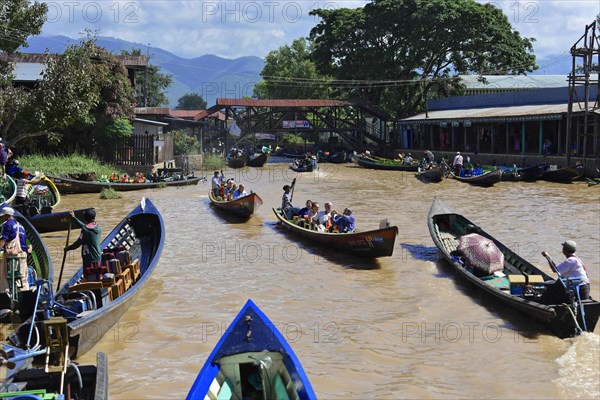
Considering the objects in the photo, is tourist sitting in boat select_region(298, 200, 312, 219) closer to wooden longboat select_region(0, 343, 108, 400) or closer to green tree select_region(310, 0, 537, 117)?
wooden longboat select_region(0, 343, 108, 400)

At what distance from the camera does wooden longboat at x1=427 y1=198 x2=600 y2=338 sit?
884cm

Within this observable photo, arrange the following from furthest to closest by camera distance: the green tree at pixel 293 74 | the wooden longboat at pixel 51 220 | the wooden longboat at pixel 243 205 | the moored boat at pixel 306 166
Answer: the green tree at pixel 293 74 → the moored boat at pixel 306 166 → the wooden longboat at pixel 243 205 → the wooden longboat at pixel 51 220

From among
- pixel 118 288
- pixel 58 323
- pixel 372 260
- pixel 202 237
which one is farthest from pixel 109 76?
pixel 58 323

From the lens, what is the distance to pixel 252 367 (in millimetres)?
5984

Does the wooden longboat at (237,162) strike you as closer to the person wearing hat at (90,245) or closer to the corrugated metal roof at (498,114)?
the corrugated metal roof at (498,114)

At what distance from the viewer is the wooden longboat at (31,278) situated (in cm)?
795

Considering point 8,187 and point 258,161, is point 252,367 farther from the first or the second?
point 258,161

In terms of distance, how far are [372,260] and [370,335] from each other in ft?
14.0

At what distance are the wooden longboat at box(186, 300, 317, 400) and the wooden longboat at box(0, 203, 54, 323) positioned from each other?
3234 mm

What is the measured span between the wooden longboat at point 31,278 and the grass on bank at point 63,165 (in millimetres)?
14167

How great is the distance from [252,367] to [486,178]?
23.1 meters

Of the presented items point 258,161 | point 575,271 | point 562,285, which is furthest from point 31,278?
point 258,161

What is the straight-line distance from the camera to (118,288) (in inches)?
371

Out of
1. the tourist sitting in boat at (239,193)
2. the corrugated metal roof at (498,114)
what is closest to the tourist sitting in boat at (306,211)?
the tourist sitting in boat at (239,193)
